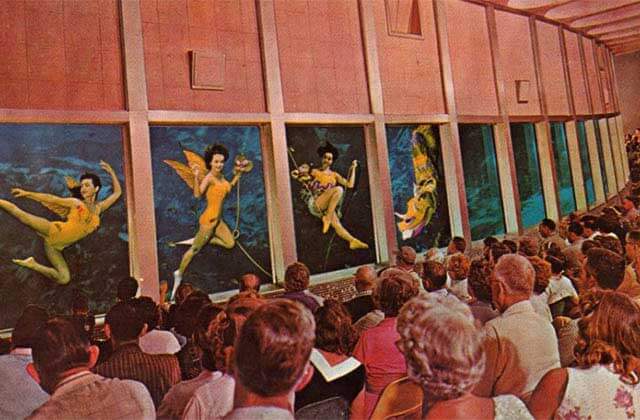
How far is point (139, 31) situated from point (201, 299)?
3500mm

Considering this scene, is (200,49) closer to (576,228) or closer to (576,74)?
(576,228)

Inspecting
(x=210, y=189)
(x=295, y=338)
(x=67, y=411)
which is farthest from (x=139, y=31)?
(x=295, y=338)

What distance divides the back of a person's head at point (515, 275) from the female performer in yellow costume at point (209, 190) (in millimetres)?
4011

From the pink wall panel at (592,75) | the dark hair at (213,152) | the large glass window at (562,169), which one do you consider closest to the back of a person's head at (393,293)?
the dark hair at (213,152)

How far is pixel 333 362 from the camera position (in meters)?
2.39

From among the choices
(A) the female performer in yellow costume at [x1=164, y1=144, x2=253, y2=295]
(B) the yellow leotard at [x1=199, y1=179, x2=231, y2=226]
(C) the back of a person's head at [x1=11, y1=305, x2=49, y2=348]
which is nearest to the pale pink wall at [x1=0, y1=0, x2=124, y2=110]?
(A) the female performer in yellow costume at [x1=164, y1=144, x2=253, y2=295]

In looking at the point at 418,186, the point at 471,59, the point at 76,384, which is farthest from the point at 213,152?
the point at 471,59

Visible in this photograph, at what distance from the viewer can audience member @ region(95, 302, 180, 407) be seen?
2.72 meters

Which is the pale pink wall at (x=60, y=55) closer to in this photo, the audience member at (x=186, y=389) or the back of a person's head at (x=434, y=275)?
the back of a person's head at (x=434, y=275)

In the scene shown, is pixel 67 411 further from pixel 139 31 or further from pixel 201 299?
pixel 139 31

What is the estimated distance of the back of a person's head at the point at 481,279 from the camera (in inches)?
133

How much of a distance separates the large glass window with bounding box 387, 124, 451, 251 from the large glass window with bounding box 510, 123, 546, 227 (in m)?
2.42

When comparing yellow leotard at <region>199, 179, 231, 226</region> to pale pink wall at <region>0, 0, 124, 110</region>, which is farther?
yellow leotard at <region>199, 179, 231, 226</region>

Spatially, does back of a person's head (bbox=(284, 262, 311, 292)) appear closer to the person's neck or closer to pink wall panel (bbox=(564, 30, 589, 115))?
the person's neck
